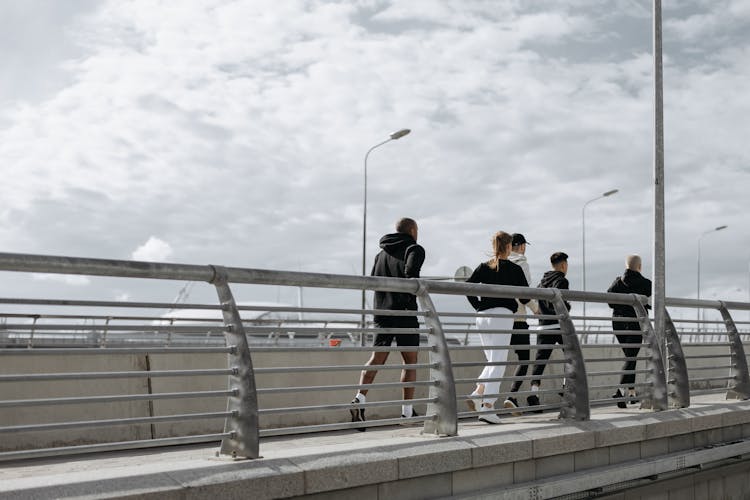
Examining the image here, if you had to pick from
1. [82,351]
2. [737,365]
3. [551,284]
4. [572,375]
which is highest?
[551,284]

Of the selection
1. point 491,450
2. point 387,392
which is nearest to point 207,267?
point 491,450

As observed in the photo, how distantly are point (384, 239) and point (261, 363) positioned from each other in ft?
6.13

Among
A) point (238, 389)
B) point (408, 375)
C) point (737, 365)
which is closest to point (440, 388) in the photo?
point (408, 375)

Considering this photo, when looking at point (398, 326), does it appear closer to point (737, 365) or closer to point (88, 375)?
point (88, 375)

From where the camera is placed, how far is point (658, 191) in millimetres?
10664

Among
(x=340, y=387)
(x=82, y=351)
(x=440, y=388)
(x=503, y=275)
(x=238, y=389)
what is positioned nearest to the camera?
(x=82, y=351)

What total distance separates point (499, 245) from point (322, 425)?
3435mm

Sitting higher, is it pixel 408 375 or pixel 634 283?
pixel 634 283

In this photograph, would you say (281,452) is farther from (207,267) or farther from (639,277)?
(639,277)

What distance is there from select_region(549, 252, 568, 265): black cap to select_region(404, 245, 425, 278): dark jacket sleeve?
274 cm

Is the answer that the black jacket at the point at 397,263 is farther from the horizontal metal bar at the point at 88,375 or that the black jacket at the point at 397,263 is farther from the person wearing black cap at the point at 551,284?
the horizontal metal bar at the point at 88,375

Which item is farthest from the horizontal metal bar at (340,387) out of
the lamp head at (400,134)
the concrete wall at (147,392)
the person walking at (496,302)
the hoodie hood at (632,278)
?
the lamp head at (400,134)

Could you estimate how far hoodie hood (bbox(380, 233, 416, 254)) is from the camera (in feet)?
27.9

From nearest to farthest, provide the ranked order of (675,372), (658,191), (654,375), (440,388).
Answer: (440,388) < (654,375) < (675,372) < (658,191)
